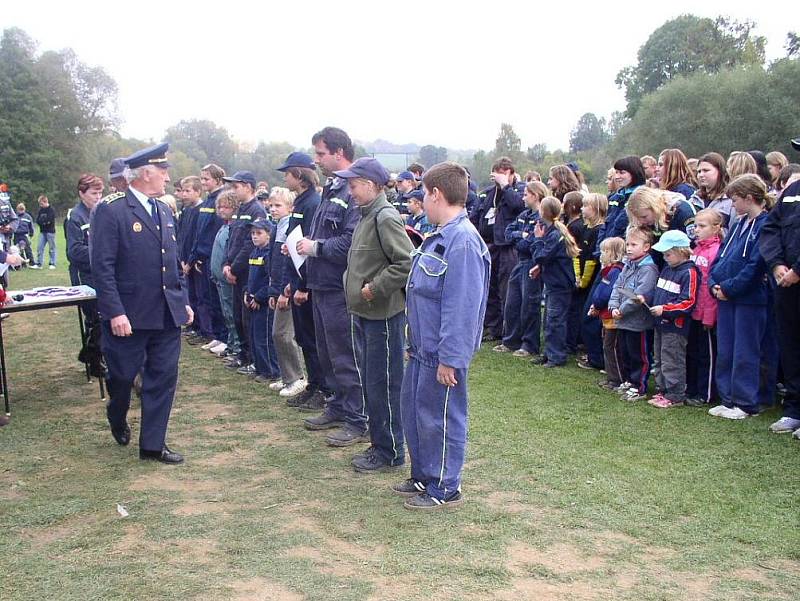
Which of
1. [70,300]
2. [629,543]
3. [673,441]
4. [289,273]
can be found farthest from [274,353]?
[629,543]

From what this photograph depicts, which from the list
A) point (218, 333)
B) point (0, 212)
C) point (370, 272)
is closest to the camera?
point (370, 272)

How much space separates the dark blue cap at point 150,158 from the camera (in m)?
5.42

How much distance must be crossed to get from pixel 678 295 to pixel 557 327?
2022 millimetres

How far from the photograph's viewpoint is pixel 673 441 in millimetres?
5871

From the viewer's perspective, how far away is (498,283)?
10.2 m

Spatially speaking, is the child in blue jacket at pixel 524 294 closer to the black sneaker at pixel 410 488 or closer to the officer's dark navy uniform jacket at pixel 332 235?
the officer's dark navy uniform jacket at pixel 332 235

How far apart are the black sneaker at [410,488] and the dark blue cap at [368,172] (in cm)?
216

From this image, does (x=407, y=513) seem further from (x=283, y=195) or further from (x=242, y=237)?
(x=242, y=237)

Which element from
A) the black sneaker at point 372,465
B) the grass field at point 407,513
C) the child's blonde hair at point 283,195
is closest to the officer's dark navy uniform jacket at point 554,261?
the grass field at point 407,513

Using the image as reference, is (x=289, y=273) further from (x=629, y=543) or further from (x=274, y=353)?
(x=629, y=543)

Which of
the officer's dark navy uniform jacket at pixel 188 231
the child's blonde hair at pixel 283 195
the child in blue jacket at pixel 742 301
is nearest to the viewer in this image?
the child in blue jacket at pixel 742 301

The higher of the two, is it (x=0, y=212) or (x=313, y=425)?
(x=0, y=212)

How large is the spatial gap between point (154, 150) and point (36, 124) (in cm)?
5405

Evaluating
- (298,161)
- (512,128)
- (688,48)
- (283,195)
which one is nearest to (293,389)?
(283,195)
